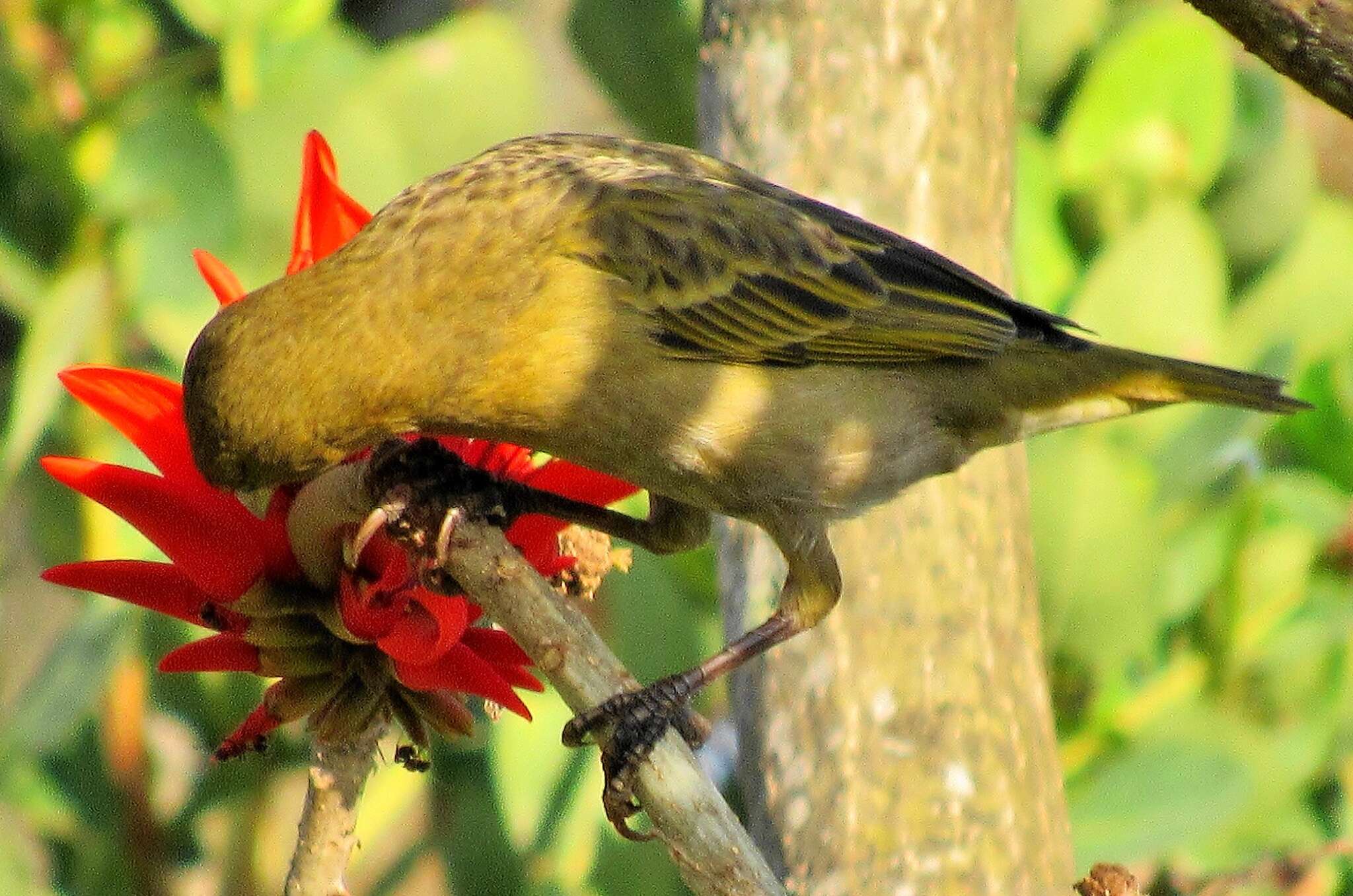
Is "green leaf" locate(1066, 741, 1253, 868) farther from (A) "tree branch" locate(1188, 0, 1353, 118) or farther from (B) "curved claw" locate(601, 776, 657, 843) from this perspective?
(A) "tree branch" locate(1188, 0, 1353, 118)

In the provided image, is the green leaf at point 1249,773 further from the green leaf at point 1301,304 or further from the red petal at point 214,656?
the red petal at point 214,656

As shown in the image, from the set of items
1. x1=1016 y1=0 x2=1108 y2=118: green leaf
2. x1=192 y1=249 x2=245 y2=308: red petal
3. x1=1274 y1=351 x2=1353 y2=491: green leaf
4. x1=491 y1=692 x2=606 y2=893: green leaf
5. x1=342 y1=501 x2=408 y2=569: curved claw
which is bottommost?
x1=491 y1=692 x2=606 y2=893: green leaf

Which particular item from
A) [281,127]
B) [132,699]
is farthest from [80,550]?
[281,127]

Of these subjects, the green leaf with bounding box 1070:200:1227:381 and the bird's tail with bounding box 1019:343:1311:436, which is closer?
the bird's tail with bounding box 1019:343:1311:436

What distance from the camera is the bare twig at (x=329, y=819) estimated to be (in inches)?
66.9

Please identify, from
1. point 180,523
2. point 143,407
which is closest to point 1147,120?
point 143,407

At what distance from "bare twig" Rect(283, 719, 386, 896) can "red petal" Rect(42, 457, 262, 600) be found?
0.66 ft

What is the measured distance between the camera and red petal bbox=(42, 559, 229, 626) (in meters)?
1.77

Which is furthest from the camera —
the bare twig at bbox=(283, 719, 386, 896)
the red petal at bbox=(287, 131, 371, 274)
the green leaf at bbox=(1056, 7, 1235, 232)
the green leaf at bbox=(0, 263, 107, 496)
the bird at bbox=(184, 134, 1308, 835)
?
the green leaf at bbox=(1056, 7, 1235, 232)

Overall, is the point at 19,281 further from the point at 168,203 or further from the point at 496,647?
the point at 496,647

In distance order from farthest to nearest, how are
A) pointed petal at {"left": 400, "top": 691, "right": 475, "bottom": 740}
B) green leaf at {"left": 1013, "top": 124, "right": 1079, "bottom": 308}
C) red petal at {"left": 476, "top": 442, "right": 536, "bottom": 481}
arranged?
1. green leaf at {"left": 1013, "top": 124, "right": 1079, "bottom": 308}
2. red petal at {"left": 476, "top": 442, "right": 536, "bottom": 481}
3. pointed petal at {"left": 400, "top": 691, "right": 475, "bottom": 740}

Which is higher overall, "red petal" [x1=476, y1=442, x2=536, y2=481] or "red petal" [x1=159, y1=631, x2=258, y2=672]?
"red petal" [x1=159, y1=631, x2=258, y2=672]

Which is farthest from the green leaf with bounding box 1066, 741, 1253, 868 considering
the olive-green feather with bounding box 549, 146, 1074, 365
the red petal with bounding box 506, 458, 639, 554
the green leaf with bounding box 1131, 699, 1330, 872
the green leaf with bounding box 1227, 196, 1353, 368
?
the red petal with bounding box 506, 458, 639, 554

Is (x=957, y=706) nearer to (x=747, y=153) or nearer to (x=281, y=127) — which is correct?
(x=747, y=153)
